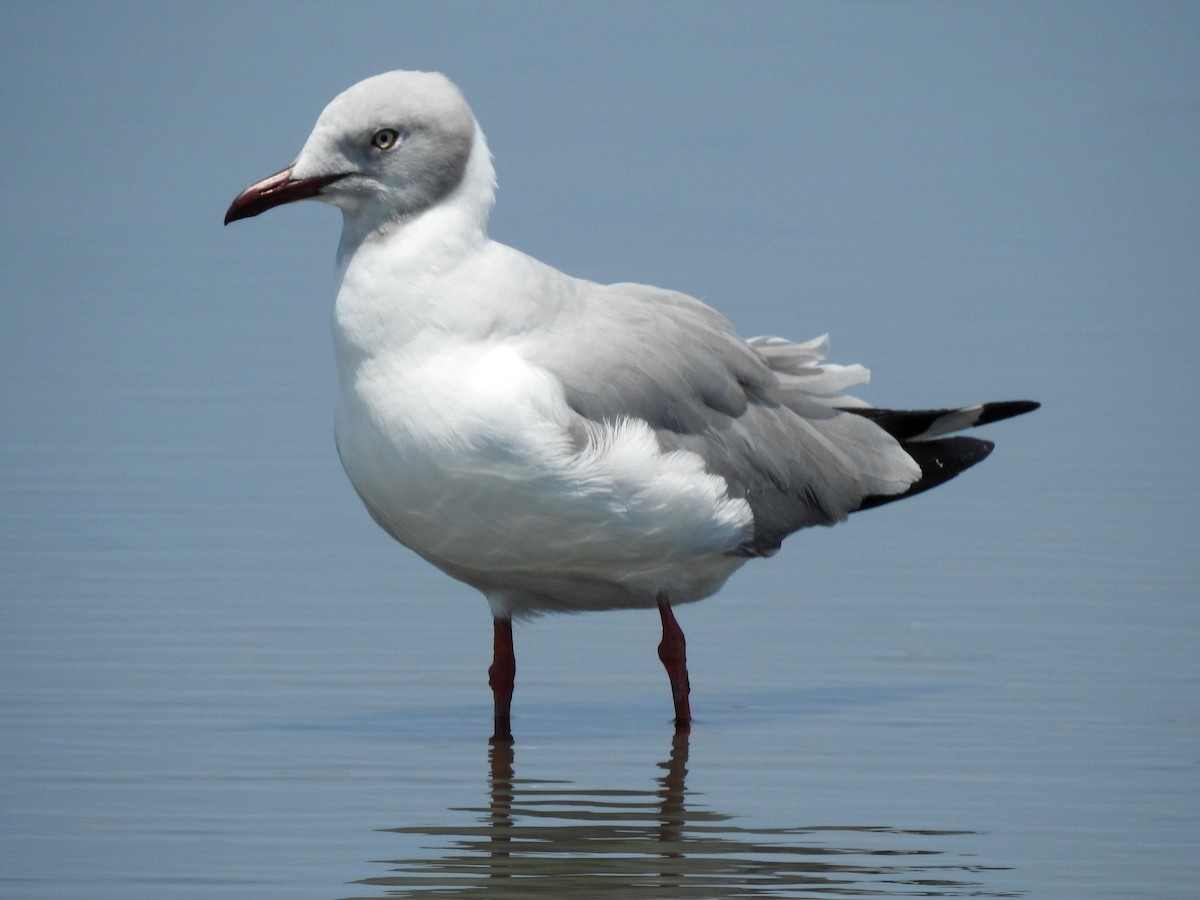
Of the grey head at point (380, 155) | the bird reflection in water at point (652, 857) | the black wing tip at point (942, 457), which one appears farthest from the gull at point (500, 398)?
the black wing tip at point (942, 457)

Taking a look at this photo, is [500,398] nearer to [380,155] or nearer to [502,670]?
[380,155]

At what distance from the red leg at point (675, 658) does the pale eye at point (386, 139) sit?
2023mm

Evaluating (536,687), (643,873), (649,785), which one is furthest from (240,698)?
(643,873)

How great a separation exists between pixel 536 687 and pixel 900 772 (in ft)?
5.91

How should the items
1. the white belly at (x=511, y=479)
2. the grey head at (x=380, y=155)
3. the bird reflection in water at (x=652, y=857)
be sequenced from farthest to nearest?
the grey head at (x=380, y=155)
the white belly at (x=511, y=479)
the bird reflection in water at (x=652, y=857)

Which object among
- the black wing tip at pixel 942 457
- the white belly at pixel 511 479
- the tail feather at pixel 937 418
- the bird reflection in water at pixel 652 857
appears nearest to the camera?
the bird reflection in water at pixel 652 857

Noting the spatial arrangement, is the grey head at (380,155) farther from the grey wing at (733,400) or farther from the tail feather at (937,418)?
the tail feather at (937,418)

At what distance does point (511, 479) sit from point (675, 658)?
54.4 inches

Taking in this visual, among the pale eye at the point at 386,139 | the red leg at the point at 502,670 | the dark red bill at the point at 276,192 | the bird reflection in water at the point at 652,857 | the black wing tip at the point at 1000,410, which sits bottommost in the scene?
the bird reflection in water at the point at 652,857

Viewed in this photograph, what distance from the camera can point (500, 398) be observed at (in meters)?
8.03

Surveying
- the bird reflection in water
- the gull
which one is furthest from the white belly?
the bird reflection in water

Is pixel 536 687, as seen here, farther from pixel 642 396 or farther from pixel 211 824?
pixel 211 824

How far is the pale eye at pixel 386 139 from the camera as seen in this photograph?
8.30 metres

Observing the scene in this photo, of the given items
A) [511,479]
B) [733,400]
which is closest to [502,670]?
[511,479]
